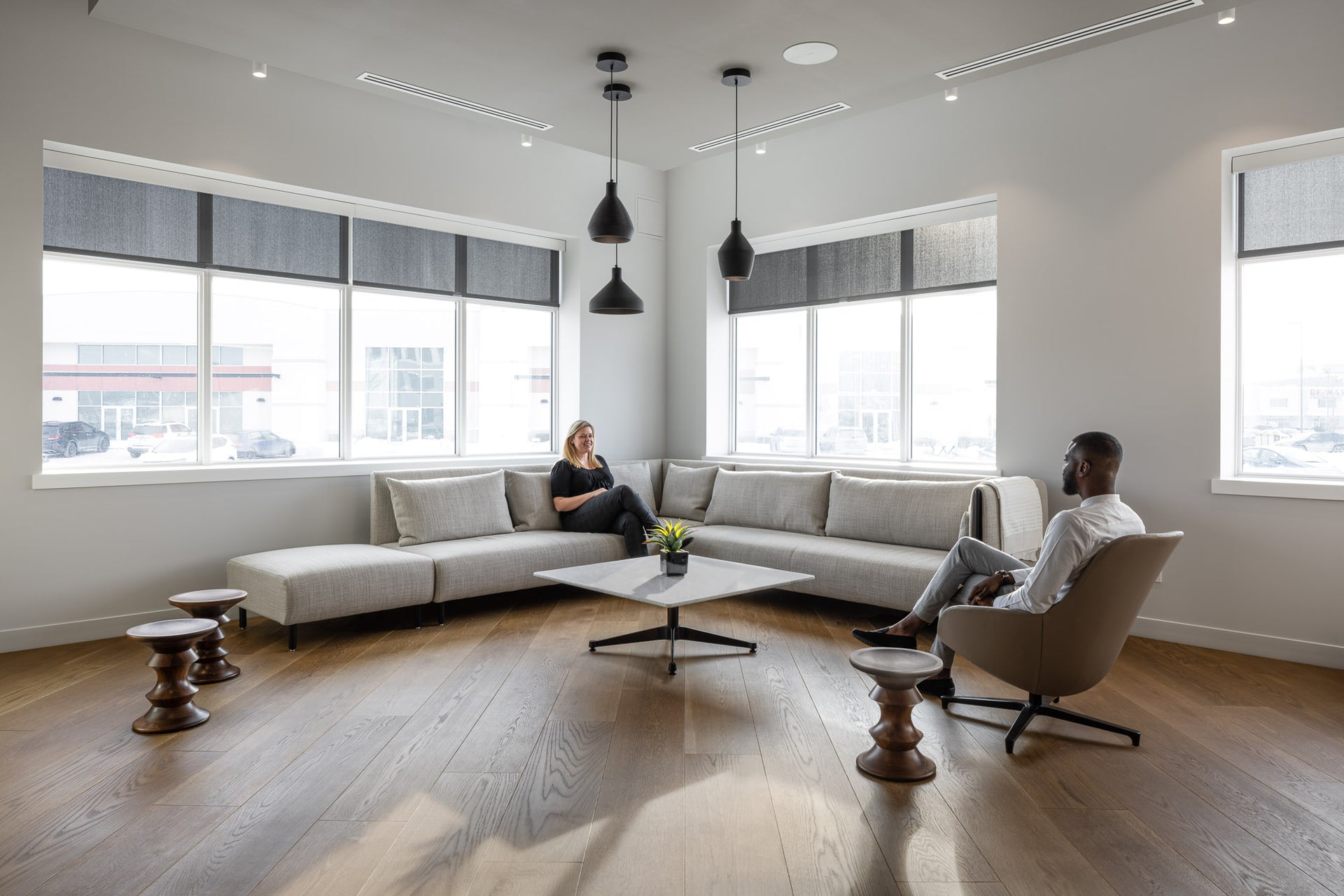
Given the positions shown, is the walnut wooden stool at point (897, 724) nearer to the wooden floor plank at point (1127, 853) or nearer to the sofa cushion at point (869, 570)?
the wooden floor plank at point (1127, 853)

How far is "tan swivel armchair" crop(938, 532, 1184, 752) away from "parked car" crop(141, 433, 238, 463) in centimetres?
434

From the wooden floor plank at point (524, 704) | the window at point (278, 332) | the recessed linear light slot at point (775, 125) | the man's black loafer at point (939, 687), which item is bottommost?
the wooden floor plank at point (524, 704)

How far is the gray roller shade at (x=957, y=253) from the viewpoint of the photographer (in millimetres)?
5457

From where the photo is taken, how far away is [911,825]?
244 cm

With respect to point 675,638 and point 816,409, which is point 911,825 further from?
point 816,409

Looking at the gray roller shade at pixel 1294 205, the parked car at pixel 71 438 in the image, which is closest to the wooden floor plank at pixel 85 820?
the parked car at pixel 71 438

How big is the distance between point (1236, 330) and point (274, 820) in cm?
498

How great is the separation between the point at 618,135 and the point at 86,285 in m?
3.27

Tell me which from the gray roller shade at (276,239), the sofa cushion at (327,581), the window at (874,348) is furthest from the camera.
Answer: the window at (874,348)

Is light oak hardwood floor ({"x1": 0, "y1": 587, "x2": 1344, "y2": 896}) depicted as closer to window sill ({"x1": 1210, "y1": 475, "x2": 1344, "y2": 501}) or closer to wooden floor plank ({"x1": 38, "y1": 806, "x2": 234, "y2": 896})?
wooden floor plank ({"x1": 38, "y1": 806, "x2": 234, "y2": 896})

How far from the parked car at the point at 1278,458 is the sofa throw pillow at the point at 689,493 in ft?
11.1

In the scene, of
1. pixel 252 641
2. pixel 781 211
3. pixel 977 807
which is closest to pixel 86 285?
pixel 252 641

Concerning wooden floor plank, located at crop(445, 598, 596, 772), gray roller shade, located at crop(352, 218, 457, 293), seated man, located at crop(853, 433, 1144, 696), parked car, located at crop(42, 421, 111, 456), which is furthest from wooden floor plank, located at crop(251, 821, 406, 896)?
gray roller shade, located at crop(352, 218, 457, 293)

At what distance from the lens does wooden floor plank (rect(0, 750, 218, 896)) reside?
7.16ft
